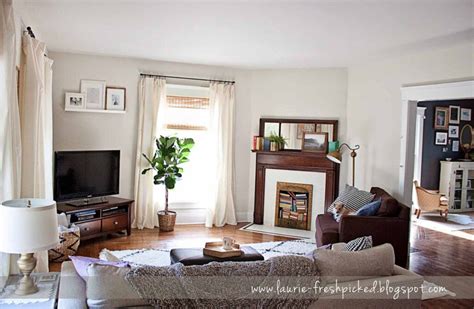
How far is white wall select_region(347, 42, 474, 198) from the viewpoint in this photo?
4.89 metres

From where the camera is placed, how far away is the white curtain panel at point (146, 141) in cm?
640

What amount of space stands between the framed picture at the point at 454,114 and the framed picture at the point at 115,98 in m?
6.63

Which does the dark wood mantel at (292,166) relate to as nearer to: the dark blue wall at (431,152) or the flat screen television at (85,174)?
the flat screen television at (85,174)

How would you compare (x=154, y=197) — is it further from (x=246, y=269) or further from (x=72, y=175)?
(x=246, y=269)

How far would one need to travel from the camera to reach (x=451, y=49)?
4.85 m

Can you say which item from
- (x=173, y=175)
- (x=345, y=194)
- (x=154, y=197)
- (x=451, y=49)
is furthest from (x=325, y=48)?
(x=154, y=197)

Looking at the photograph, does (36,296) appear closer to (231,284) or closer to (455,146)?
(231,284)

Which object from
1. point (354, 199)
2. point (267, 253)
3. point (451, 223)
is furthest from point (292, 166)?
point (451, 223)

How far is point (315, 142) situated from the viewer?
6680mm

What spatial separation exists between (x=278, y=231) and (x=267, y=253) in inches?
48.6

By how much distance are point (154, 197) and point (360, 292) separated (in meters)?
4.59

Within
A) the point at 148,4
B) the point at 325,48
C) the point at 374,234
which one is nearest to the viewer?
the point at 148,4

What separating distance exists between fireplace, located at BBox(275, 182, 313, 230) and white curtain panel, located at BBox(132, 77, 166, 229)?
200 cm

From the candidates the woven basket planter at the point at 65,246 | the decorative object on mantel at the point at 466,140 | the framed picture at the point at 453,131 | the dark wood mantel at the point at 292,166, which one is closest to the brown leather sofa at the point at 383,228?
the dark wood mantel at the point at 292,166
